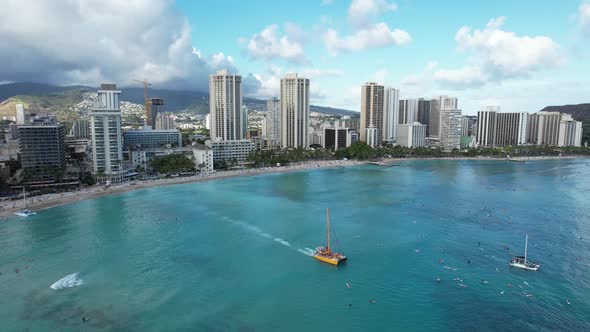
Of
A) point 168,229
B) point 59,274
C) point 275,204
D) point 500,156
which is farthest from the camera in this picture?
point 500,156

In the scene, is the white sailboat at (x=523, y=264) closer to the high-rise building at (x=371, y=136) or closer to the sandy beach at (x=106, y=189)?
the sandy beach at (x=106, y=189)

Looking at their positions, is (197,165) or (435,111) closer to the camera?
(197,165)

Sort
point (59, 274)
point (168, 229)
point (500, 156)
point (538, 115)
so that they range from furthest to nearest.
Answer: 1. point (538, 115)
2. point (500, 156)
3. point (168, 229)
4. point (59, 274)

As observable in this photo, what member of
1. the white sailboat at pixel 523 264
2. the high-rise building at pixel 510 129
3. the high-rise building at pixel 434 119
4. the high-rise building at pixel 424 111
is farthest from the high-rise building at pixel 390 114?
the white sailboat at pixel 523 264

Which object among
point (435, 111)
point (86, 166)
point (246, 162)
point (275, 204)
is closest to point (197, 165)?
point (246, 162)

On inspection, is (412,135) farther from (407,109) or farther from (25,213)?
(25,213)

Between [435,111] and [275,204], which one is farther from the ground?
[435,111]

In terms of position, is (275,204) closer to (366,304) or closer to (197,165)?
(366,304)
